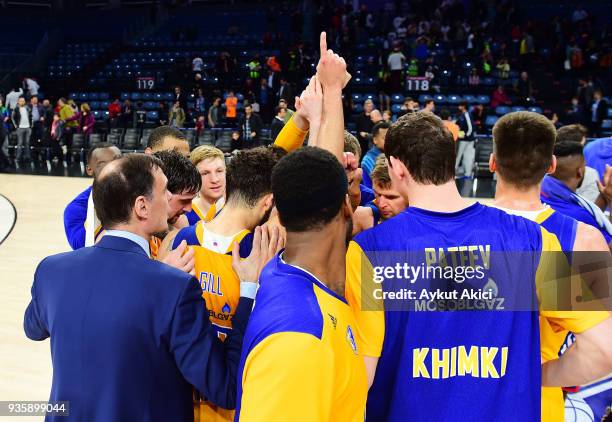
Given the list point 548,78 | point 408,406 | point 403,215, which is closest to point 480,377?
point 408,406

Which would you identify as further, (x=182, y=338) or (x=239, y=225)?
(x=239, y=225)

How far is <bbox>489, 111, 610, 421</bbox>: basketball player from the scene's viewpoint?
2.16m

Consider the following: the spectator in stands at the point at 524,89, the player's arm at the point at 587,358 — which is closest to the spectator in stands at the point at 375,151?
the player's arm at the point at 587,358

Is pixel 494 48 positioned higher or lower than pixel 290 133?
higher

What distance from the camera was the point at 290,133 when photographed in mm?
2602

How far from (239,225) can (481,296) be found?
0.97 meters

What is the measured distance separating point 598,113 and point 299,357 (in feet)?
51.8

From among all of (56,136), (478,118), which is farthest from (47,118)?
(478,118)

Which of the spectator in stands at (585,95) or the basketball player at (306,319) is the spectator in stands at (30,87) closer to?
the spectator in stands at (585,95)

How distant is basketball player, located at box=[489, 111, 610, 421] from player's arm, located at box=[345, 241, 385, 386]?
63 centimetres

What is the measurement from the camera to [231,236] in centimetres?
245

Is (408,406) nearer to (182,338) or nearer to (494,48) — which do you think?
(182,338)

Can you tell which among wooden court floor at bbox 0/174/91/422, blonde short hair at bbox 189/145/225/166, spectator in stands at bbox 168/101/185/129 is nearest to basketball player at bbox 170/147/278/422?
blonde short hair at bbox 189/145/225/166

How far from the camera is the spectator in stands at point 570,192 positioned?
3.22 m
